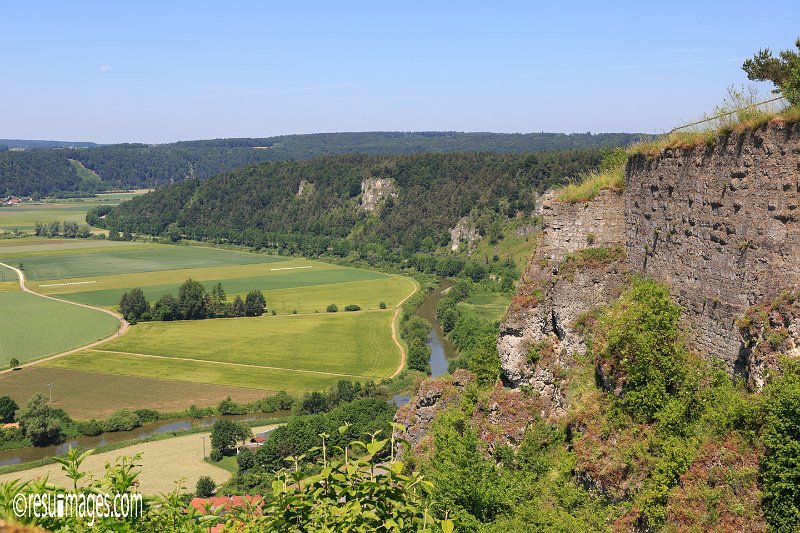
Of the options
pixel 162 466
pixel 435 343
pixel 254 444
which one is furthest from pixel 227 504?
pixel 435 343

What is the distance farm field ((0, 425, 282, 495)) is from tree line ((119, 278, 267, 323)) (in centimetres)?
4538

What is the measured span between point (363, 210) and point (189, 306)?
8637cm

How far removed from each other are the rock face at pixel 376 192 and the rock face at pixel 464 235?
3122cm

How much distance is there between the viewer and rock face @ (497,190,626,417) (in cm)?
1731

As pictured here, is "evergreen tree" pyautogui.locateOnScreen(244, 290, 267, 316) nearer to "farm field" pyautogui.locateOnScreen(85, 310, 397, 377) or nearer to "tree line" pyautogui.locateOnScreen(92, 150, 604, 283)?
"farm field" pyautogui.locateOnScreen(85, 310, 397, 377)

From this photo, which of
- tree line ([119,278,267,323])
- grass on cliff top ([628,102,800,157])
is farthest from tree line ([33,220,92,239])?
grass on cliff top ([628,102,800,157])

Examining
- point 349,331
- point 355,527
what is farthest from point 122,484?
point 349,331

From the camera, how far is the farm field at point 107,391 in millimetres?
55469

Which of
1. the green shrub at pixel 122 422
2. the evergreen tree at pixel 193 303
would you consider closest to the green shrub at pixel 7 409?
the green shrub at pixel 122 422

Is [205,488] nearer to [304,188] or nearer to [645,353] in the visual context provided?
[645,353]

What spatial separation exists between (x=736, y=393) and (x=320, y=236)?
156 meters

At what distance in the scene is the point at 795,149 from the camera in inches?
471

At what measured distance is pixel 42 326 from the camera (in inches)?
3246

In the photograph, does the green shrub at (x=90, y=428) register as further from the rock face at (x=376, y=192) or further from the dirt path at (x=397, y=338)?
the rock face at (x=376, y=192)
